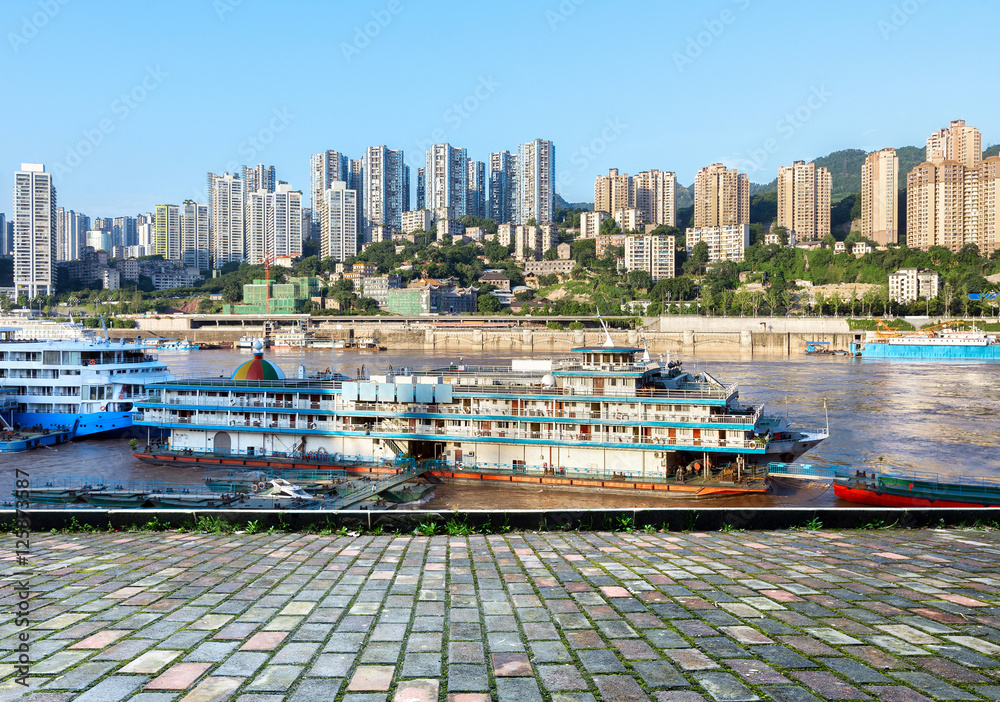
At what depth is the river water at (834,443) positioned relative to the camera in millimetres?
28297

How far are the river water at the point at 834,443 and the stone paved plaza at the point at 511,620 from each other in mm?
16237

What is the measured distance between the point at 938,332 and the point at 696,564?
119m

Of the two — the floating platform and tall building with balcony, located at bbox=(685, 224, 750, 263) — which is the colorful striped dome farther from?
tall building with balcony, located at bbox=(685, 224, 750, 263)

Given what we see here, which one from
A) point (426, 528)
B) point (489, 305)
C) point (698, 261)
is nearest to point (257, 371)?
point (426, 528)

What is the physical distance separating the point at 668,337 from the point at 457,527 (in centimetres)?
11681

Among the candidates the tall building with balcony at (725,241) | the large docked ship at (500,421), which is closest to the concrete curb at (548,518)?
the large docked ship at (500,421)

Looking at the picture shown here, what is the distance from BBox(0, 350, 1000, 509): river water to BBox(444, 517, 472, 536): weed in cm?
1428

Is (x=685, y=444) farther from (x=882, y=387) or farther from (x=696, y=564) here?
(x=882, y=387)

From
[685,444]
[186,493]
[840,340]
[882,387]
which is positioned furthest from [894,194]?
[186,493]

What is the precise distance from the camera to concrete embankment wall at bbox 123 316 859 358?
120812mm

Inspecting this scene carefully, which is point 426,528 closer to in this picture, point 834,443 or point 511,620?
point 511,620

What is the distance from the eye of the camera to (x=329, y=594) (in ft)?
28.0

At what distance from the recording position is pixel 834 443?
1571 inches

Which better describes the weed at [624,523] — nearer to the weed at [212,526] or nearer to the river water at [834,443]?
the weed at [212,526]
